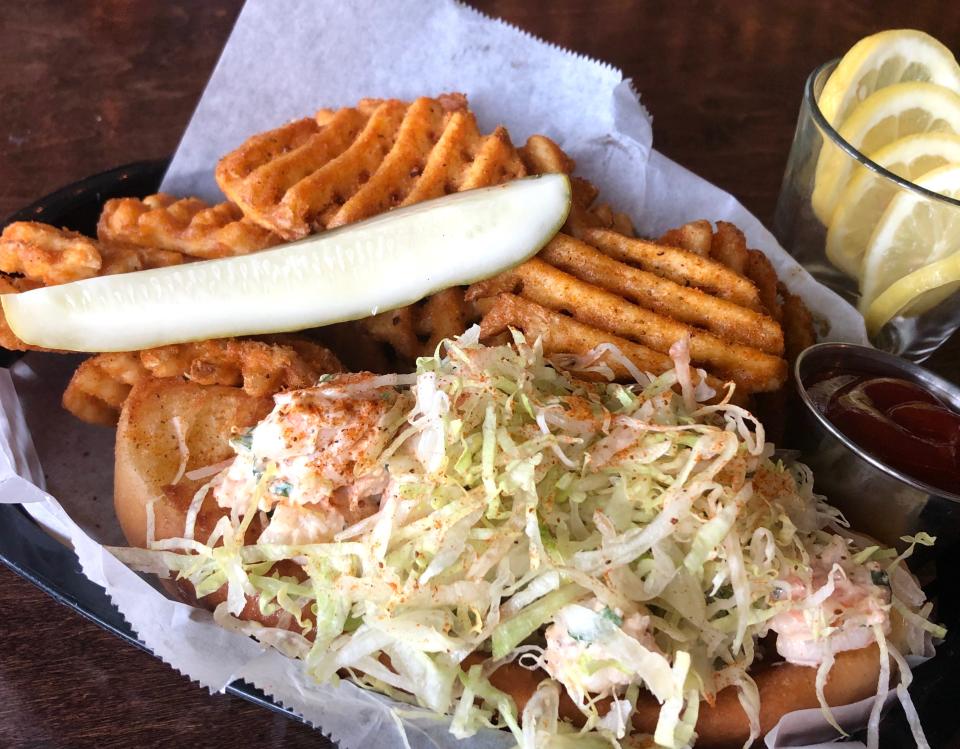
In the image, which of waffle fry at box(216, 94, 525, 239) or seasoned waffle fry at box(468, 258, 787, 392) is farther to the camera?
waffle fry at box(216, 94, 525, 239)

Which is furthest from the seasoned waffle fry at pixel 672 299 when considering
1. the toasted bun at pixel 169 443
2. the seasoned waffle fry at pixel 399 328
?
the toasted bun at pixel 169 443

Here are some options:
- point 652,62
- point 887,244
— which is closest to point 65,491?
point 887,244

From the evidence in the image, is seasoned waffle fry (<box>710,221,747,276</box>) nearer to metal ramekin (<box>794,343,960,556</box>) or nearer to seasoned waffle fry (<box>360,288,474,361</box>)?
metal ramekin (<box>794,343,960,556</box>)

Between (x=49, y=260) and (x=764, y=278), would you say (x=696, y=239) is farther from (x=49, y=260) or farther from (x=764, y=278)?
(x=49, y=260)

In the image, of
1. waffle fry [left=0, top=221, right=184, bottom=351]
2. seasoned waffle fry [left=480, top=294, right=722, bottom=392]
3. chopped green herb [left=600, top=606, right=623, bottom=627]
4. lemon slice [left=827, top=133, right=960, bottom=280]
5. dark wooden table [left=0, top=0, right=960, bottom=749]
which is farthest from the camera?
dark wooden table [left=0, top=0, right=960, bottom=749]

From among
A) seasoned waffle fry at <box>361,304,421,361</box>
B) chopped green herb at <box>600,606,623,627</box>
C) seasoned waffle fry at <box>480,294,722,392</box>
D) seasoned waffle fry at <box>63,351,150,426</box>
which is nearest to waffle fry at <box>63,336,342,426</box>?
seasoned waffle fry at <box>63,351,150,426</box>

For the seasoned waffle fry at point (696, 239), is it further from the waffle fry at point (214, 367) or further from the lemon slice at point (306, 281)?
the waffle fry at point (214, 367)

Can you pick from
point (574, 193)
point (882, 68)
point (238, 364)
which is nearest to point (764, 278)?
point (574, 193)
